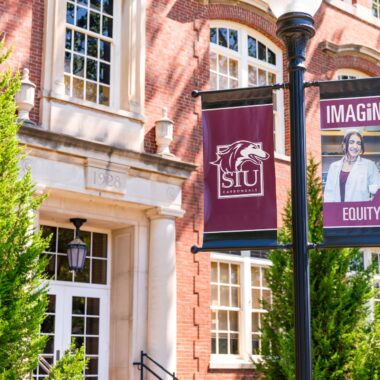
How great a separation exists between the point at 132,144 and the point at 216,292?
319cm

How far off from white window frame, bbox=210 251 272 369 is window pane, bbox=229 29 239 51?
397 centimetres

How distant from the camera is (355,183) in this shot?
17.4 feet

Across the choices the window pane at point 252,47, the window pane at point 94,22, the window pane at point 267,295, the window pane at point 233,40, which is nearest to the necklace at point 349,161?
the window pane at point 94,22

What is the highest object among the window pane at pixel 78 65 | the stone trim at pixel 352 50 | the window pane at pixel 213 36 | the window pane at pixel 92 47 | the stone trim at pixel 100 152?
the stone trim at pixel 352 50

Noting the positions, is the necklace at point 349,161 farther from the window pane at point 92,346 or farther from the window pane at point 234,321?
the window pane at point 234,321

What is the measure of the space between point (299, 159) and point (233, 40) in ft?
33.6

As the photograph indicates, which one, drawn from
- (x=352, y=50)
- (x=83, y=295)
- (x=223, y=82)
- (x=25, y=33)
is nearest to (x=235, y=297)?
(x=83, y=295)

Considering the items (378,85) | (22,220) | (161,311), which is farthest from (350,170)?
(161,311)

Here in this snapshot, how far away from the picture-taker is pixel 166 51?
1329cm

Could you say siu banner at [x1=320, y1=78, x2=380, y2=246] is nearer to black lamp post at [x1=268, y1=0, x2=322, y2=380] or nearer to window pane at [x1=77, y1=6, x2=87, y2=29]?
black lamp post at [x1=268, y1=0, x2=322, y2=380]

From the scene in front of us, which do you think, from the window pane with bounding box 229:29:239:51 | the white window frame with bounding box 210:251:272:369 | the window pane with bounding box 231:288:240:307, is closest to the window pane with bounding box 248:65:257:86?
the window pane with bounding box 229:29:239:51

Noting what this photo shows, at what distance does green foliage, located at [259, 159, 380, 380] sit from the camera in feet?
37.1

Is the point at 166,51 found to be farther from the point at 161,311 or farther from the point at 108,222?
the point at 161,311

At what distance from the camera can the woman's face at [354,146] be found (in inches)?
212
